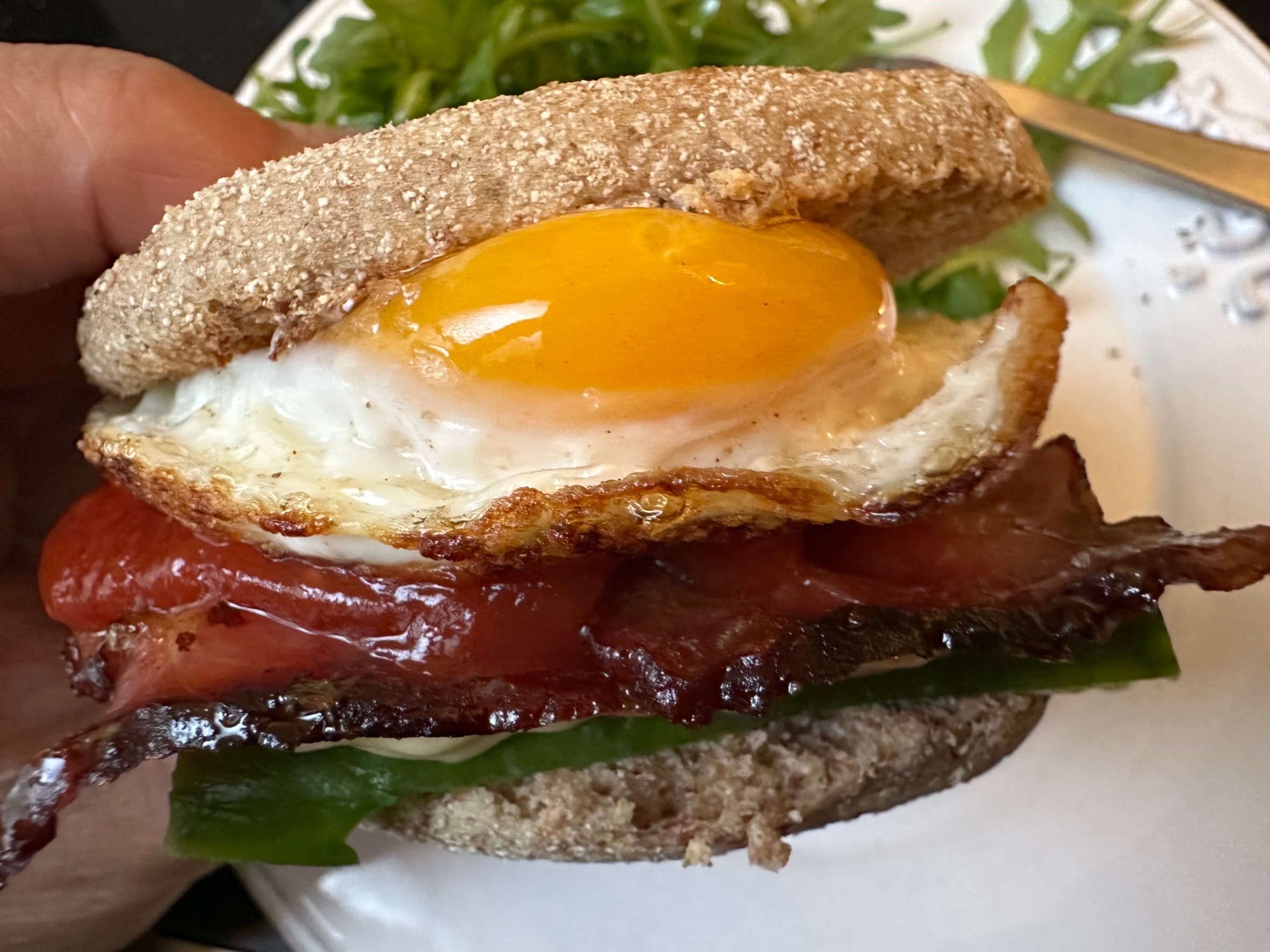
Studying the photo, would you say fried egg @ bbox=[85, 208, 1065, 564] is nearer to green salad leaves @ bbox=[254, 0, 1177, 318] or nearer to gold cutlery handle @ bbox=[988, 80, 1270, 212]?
green salad leaves @ bbox=[254, 0, 1177, 318]

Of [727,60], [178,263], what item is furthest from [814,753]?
[727,60]

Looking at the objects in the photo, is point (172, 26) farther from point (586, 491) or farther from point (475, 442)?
point (586, 491)

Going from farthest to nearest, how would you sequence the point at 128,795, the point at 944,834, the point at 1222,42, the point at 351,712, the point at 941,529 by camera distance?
1. the point at 1222,42
2. the point at 128,795
3. the point at 944,834
4. the point at 941,529
5. the point at 351,712

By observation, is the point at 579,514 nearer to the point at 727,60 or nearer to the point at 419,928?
the point at 419,928

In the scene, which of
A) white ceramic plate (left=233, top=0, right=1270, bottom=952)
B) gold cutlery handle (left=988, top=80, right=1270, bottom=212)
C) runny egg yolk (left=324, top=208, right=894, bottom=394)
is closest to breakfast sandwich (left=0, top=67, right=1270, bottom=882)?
runny egg yolk (left=324, top=208, right=894, bottom=394)

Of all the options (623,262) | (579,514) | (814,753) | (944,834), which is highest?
(623,262)

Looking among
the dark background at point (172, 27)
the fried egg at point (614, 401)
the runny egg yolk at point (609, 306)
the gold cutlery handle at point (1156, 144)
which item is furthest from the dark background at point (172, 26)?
the gold cutlery handle at point (1156, 144)

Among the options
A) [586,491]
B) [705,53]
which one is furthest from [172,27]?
[586,491]

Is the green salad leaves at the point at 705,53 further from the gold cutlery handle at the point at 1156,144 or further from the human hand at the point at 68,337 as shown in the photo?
the human hand at the point at 68,337
